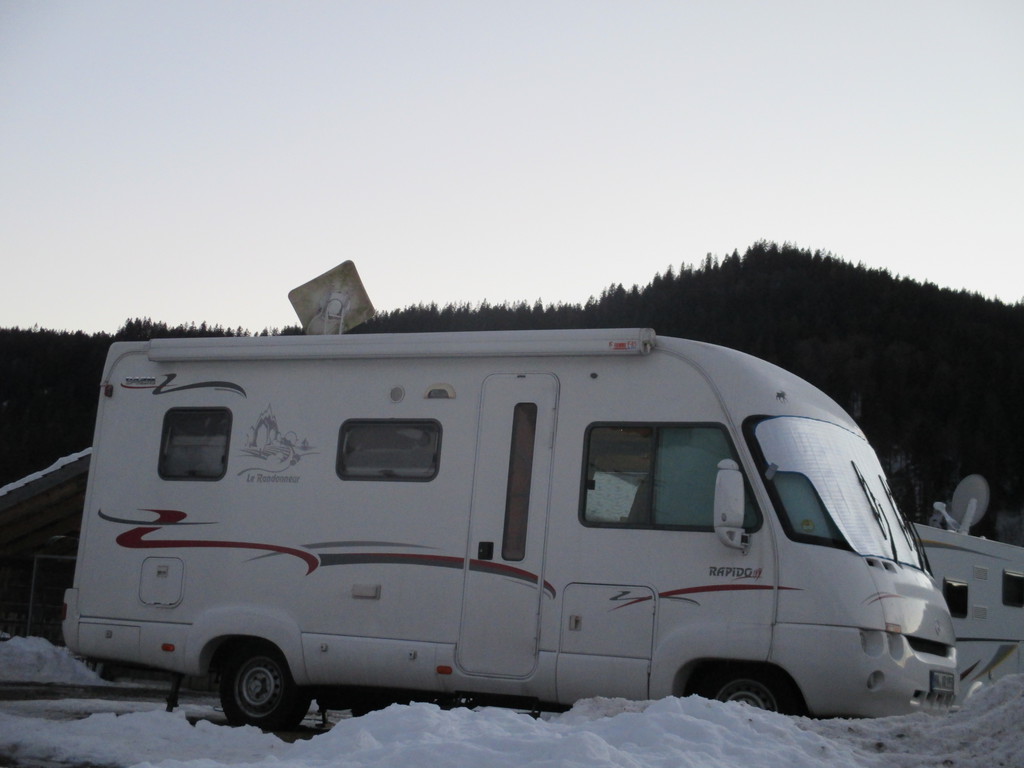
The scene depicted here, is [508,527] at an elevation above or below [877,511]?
below

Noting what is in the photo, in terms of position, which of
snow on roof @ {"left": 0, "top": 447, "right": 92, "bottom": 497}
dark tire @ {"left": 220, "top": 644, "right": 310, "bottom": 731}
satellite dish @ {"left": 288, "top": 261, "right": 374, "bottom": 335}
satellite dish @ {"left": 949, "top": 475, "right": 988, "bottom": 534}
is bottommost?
dark tire @ {"left": 220, "top": 644, "right": 310, "bottom": 731}

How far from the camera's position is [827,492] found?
25.5 feet

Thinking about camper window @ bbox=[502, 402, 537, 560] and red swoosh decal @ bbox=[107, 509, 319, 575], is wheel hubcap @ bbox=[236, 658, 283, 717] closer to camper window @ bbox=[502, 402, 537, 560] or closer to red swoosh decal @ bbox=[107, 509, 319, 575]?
red swoosh decal @ bbox=[107, 509, 319, 575]

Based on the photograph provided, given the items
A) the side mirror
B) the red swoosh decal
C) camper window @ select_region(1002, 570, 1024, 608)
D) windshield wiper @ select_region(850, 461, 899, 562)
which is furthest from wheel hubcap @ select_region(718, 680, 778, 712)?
camper window @ select_region(1002, 570, 1024, 608)

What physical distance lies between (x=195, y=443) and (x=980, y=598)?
8523 mm

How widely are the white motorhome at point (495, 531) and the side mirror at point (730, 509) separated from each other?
2 cm

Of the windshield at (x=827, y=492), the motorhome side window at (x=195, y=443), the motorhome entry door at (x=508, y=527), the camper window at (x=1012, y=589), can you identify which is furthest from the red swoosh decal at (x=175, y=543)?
the camper window at (x=1012, y=589)

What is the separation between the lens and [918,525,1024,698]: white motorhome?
1281 cm

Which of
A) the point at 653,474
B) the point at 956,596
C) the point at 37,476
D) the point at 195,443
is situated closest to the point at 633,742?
the point at 653,474

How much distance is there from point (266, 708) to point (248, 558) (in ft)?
3.69

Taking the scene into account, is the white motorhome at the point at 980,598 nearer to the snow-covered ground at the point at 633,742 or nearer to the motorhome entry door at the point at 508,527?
the motorhome entry door at the point at 508,527

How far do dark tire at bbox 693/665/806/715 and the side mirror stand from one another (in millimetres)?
781

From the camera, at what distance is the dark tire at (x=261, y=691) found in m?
9.02

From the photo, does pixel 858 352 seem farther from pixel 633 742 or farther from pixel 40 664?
pixel 633 742
